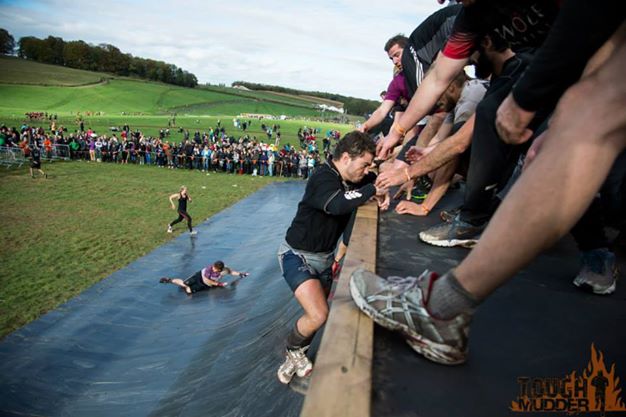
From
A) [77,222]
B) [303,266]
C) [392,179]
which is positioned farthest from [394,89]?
[77,222]

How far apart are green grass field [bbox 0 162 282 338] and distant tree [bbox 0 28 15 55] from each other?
4381 inches

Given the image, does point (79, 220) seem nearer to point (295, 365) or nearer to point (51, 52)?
point (295, 365)

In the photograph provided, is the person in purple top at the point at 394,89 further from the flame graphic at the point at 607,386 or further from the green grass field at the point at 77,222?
the green grass field at the point at 77,222

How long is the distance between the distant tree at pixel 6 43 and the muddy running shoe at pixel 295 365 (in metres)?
139

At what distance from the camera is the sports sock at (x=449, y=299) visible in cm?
143

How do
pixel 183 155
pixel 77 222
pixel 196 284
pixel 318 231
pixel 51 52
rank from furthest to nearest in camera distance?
pixel 51 52, pixel 183 155, pixel 77 222, pixel 196 284, pixel 318 231

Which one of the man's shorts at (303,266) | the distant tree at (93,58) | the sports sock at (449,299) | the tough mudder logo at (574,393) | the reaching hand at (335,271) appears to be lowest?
the reaching hand at (335,271)

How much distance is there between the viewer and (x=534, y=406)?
1.36 metres

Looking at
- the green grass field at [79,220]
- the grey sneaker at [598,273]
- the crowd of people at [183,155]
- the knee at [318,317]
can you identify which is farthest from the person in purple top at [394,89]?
the crowd of people at [183,155]

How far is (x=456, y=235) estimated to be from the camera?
2951mm

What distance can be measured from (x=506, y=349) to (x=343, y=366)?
0.80m

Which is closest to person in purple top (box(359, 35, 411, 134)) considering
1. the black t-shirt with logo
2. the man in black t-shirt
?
the man in black t-shirt

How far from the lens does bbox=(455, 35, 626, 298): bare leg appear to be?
1135 mm

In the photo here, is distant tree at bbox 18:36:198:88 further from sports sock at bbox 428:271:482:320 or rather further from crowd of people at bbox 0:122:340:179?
sports sock at bbox 428:271:482:320
